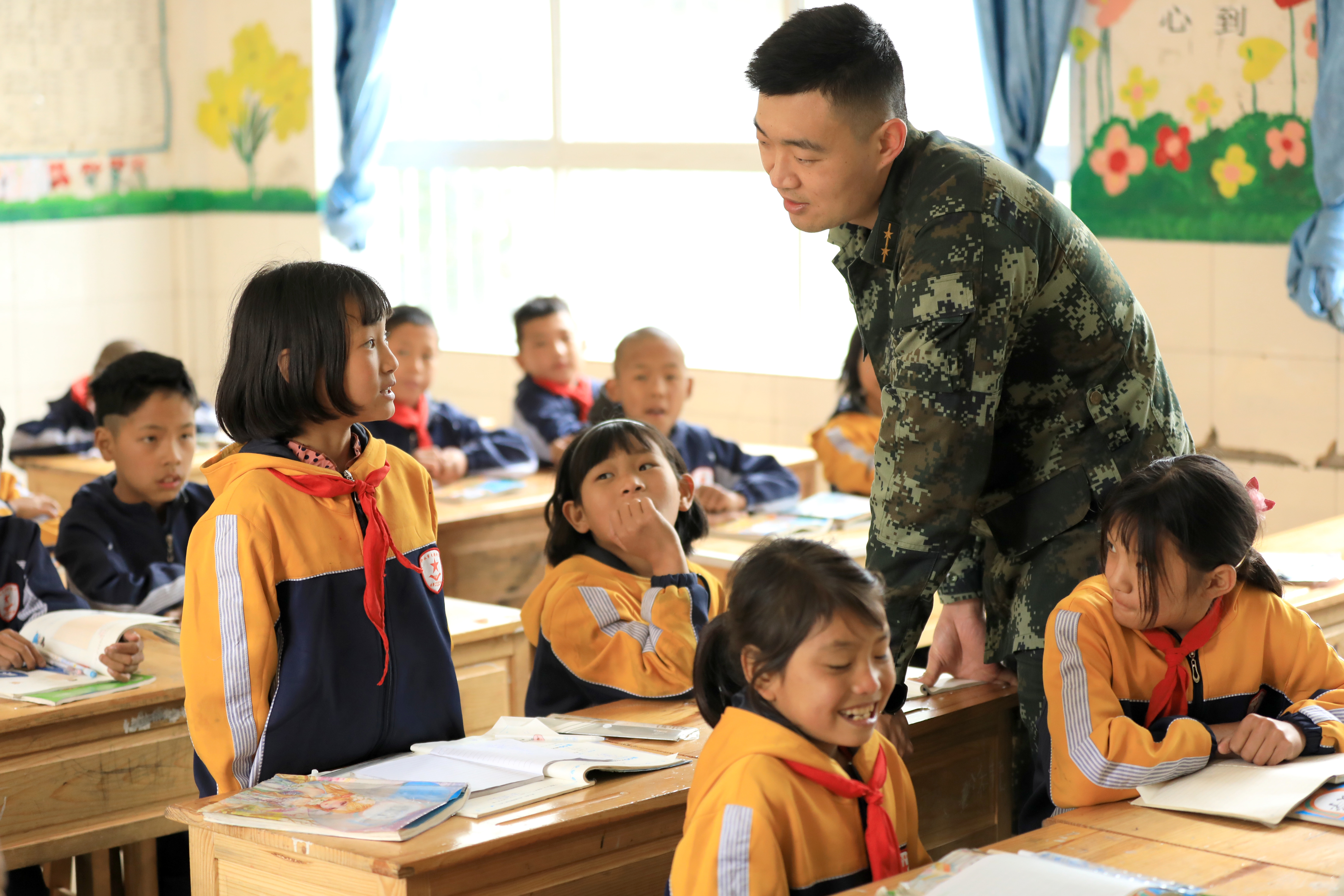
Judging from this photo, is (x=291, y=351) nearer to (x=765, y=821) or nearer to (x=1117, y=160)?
(x=765, y=821)

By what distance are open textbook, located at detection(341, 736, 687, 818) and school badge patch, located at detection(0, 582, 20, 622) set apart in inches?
43.5

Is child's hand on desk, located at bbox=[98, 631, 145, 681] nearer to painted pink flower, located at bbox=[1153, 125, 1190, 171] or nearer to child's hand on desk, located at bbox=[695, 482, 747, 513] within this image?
child's hand on desk, located at bbox=[695, 482, 747, 513]

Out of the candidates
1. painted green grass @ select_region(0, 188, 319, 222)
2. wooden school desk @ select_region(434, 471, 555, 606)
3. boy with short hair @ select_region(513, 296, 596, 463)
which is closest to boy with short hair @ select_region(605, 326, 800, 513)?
wooden school desk @ select_region(434, 471, 555, 606)

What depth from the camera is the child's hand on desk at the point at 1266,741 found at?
1.83 m

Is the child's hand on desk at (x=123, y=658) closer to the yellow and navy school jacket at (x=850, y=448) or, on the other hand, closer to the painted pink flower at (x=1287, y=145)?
the yellow and navy school jacket at (x=850, y=448)

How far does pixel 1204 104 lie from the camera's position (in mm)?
4629

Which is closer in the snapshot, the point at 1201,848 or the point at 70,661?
the point at 1201,848

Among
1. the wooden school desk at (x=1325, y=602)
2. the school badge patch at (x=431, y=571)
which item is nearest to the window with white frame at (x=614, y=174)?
the wooden school desk at (x=1325, y=602)

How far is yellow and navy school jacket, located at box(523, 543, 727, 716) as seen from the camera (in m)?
2.37

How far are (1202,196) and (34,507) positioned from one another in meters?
3.49

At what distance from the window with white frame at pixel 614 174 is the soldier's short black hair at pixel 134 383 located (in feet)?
10.4

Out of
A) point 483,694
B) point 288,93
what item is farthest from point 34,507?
point 288,93

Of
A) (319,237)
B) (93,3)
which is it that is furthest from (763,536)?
(93,3)

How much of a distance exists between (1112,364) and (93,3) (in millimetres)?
6715
